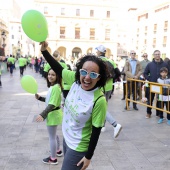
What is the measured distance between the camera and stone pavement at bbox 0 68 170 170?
Result: 3868mm

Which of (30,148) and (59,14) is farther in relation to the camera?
(59,14)

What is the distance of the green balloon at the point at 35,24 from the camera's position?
2217mm

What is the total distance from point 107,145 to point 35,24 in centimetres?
314

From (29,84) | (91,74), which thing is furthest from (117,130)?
(91,74)

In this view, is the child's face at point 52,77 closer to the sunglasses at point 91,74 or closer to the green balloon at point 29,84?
the green balloon at point 29,84

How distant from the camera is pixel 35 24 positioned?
87.5 inches

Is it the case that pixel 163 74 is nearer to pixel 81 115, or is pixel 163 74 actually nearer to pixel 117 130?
pixel 117 130

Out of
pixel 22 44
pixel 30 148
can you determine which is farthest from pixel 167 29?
pixel 22 44

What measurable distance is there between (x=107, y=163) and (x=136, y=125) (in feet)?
7.80

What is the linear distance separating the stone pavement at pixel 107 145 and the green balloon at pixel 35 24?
2.26 m

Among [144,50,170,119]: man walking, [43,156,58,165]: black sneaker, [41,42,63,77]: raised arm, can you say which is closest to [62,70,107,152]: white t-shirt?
[41,42,63,77]: raised arm

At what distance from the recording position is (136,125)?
610 centimetres

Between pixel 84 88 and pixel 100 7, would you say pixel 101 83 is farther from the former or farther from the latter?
pixel 100 7

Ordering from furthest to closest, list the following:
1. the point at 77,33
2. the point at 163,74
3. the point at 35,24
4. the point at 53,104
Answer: the point at 77,33 → the point at 163,74 → the point at 53,104 → the point at 35,24
